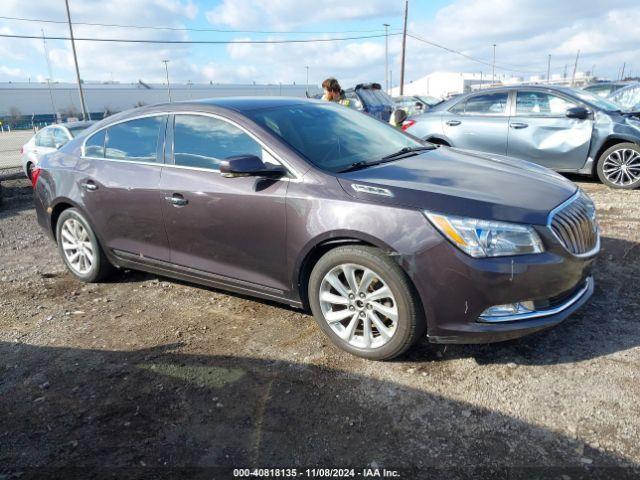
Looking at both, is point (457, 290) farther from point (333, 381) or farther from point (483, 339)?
point (333, 381)

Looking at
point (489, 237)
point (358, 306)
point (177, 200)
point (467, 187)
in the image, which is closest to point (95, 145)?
point (177, 200)

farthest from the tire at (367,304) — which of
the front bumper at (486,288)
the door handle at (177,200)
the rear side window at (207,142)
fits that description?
the door handle at (177,200)

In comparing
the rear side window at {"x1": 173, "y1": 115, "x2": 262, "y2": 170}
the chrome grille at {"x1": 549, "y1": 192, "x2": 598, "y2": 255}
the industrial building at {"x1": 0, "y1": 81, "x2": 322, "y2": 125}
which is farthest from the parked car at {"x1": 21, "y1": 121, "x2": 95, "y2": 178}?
the industrial building at {"x1": 0, "y1": 81, "x2": 322, "y2": 125}

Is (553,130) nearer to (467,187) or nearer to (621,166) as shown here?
(621,166)

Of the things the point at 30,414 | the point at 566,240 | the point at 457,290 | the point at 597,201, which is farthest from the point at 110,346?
the point at 597,201

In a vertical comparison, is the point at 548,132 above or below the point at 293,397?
above

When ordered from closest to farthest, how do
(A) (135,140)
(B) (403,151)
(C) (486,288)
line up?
(C) (486,288), (B) (403,151), (A) (135,140)

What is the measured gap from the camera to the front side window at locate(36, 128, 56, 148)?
32.6ft

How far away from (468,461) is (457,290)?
0.87 m

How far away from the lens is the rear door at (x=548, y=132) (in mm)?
7336

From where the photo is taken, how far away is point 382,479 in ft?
7.37

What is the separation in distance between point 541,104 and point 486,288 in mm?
5906

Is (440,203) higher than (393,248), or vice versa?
(440,203)

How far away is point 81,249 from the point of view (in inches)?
190
